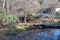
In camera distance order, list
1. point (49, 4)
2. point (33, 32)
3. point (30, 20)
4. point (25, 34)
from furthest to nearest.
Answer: point (49, 4)
point (30, 20)
point (33, 32)
point (25, 34)

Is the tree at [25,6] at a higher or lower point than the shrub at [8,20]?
higher

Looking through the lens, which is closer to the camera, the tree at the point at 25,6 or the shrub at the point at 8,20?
the shrub at the point at 8,20

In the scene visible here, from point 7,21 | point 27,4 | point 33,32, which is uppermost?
point 27,4

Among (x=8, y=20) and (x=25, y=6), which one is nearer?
(x=8, y=20)

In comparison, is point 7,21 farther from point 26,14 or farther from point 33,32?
point 26,14

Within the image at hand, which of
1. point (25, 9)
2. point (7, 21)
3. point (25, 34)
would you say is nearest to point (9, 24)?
point (7, 21)

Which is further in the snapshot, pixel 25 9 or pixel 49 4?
pixel 49 4

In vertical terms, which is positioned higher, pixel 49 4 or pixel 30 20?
pixel 49 4

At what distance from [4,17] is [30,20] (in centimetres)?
868

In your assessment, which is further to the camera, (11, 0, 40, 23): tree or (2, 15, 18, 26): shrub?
(11, 0, 40, 23): tree

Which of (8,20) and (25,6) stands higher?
(25,6)

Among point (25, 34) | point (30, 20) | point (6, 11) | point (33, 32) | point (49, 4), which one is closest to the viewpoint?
point (25, 34)

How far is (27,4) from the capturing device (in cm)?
2995

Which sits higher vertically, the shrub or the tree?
the tree
